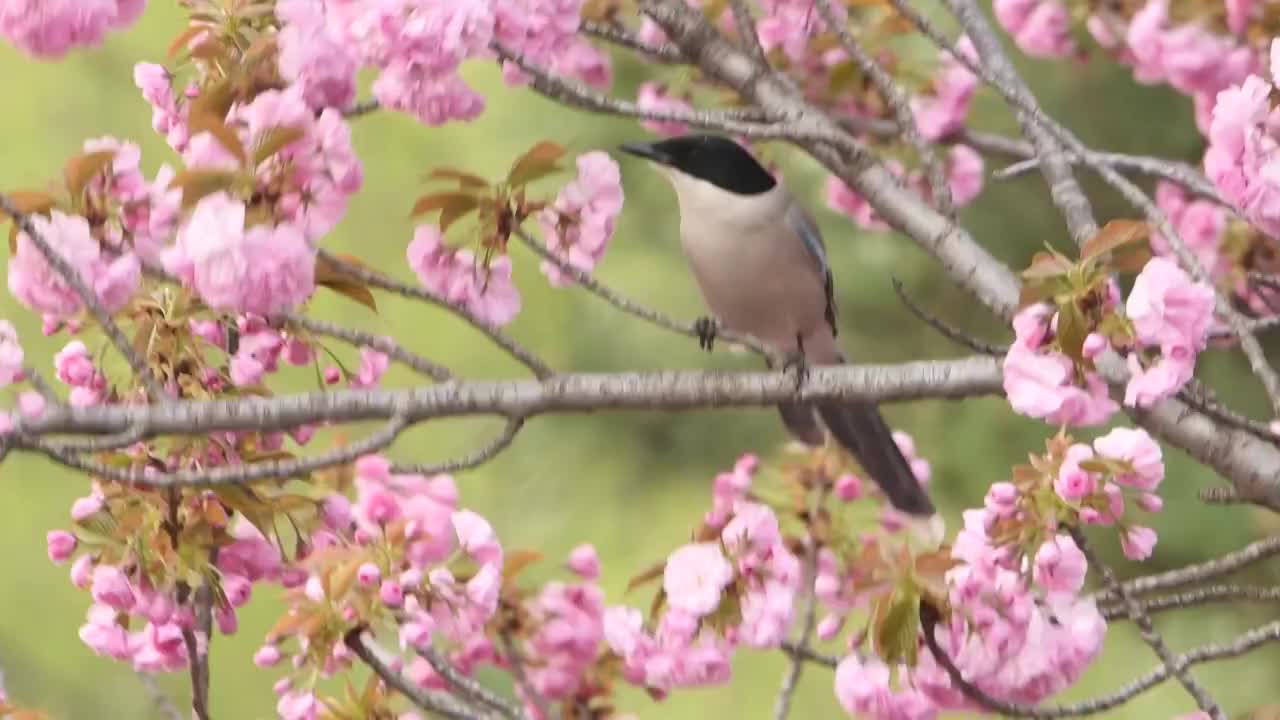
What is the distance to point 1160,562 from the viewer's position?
2498 millimetres

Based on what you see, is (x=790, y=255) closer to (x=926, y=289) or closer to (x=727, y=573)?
(x=727, y=573)

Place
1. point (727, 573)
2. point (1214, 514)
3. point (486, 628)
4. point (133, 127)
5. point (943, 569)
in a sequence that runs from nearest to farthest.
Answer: point (943, 569) < point (727, 573) < point (486, 628) < point (133, 127) < point (1214, 514)

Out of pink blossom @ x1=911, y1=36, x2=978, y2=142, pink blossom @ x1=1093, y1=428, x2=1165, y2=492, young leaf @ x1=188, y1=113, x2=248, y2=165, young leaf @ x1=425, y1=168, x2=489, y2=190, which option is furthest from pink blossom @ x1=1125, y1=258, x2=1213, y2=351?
pink blossom @ x1=911, y1=36, x2=978, y2=142

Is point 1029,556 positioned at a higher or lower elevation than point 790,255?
higher

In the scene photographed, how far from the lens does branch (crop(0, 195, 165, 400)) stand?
931 millimetres

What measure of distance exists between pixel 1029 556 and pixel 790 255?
612mm

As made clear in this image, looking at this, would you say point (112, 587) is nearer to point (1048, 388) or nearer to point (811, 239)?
point (1048, 388)

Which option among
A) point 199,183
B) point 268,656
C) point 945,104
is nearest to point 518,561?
point 268,656

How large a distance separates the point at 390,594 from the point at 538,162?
0.34m

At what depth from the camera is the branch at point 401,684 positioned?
1067 millimetres

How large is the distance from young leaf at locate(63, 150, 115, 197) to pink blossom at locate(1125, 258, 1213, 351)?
0.67 m

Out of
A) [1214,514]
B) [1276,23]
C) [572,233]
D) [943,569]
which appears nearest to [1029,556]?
[943,569]

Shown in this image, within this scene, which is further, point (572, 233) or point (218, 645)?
point (218, 645)

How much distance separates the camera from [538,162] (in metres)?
1.02
